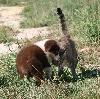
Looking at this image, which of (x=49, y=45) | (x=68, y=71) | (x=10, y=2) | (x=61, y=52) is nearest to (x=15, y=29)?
(x=68, y=71)

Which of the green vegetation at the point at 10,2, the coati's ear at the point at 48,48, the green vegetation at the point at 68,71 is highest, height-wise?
the coati's ear at the point at 48,48

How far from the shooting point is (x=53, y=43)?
6184 millimetres

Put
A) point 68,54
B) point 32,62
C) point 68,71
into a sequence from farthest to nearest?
point 68,71, point 68,54, point 32,62

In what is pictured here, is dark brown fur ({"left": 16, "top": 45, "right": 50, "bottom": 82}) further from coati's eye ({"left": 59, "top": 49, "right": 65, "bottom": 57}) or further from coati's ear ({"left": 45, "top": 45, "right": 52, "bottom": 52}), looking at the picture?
coati's eye ({"left": 59, "top": 49, "right": 65, "bottom": 57})

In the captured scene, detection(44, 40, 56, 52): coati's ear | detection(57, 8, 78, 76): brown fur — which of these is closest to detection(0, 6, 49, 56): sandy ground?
detection(57, 8, 78, 76): brown fur

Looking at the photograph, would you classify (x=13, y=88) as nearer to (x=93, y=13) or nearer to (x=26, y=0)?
(x=93, y=13)

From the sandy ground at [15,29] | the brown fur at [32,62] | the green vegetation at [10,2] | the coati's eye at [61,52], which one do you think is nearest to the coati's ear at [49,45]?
the brown fur at [32,62]

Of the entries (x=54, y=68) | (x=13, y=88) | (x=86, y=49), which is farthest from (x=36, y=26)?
(x=13, y=88)

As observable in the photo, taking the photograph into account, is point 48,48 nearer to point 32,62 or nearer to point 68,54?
point 32,62

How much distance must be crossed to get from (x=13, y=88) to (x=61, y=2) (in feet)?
37.5

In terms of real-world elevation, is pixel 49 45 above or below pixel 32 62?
above

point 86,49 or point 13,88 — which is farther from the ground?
point 13,88

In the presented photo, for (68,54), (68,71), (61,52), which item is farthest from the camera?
(68,71)

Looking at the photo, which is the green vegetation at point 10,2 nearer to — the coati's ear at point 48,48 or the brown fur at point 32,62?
the coati's ear at point 48,48
